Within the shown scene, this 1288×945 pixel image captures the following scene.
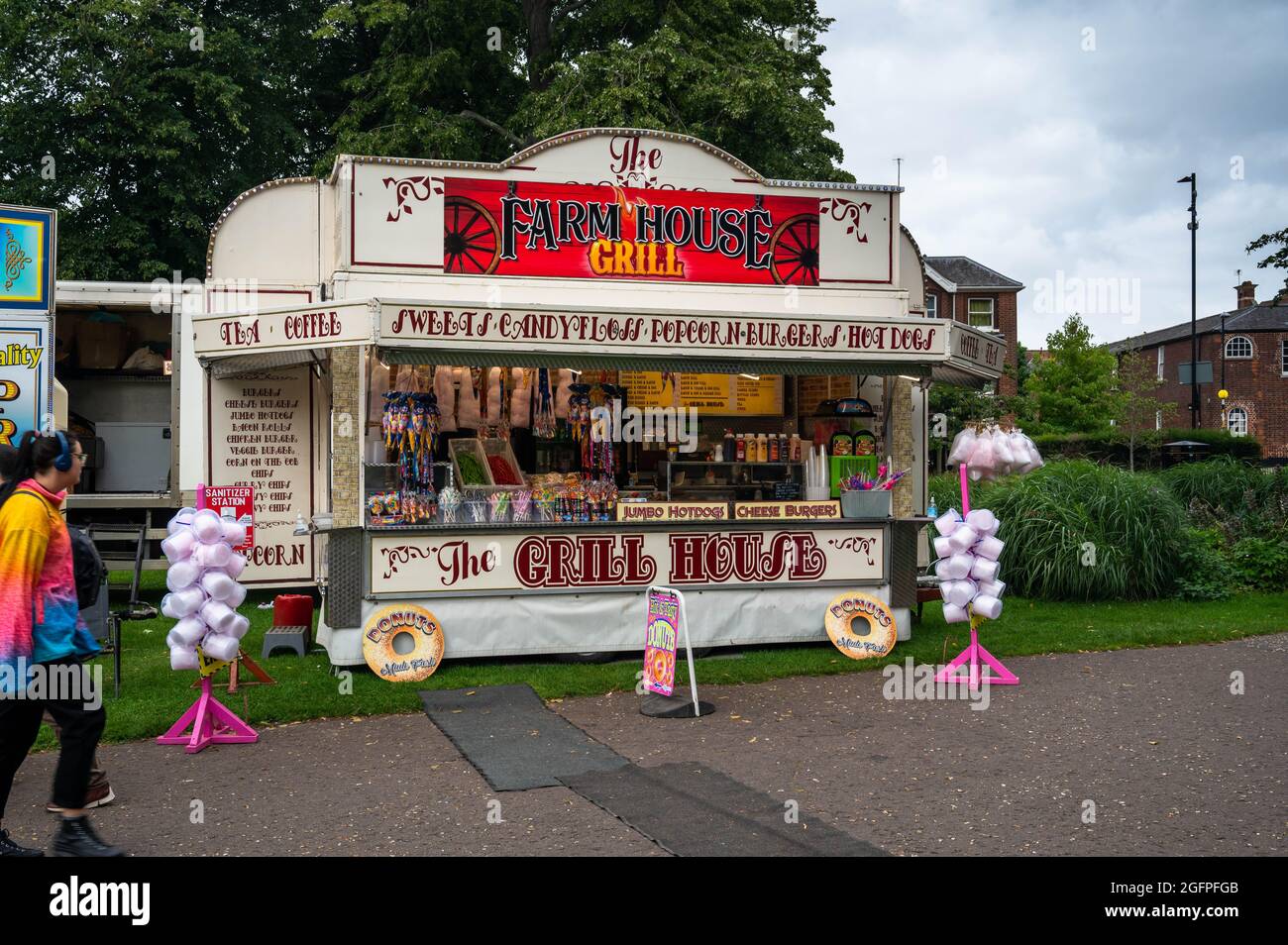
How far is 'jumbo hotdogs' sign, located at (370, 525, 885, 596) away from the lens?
10.1 m

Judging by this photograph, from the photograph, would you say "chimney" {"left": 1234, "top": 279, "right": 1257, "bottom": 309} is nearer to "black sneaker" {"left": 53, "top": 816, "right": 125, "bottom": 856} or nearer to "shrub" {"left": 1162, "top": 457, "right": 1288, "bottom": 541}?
"shrub" {"left": 1162, "top": 457, "right": 1288, "bottom": 541}

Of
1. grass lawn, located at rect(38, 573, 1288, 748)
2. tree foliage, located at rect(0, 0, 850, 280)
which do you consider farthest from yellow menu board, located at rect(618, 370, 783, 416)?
Result: tree foliage, located at rect(0, 0, 850, 280)

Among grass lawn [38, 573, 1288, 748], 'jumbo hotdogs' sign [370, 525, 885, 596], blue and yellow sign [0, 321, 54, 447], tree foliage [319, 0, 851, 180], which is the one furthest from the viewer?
tree foliage [319, 0, 851, 180]

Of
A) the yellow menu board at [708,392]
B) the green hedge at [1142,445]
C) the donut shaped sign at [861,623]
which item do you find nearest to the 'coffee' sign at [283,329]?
the yellow menu board at [708,392]

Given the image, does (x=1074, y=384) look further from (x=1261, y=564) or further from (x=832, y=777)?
(x=832, y=777)

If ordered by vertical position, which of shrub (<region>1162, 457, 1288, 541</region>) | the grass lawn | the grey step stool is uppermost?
shrub (<region>1162, 457, 1288, 541</region>)

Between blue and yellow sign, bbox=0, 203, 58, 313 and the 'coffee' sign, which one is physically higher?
blue and yellow sign, bbox=0, 203, 58, 313

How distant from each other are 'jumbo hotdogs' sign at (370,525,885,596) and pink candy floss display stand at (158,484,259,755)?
84.3 inches

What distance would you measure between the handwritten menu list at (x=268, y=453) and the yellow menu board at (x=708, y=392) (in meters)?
3.63

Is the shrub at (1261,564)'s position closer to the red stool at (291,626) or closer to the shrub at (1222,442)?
the red stool at (291,626)

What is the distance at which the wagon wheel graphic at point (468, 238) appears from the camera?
10766 mm

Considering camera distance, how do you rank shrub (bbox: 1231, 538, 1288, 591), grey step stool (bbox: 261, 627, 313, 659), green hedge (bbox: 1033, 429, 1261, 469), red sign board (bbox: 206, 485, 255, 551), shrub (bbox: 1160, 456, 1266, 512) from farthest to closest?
green hedge (bbox: 1033, 429, 1261, 469) < shrub (bbox: 1160, 456, 1266, 512) < shrub (bbox: 1231, 538, 1288, 591) < grey step stool (bbox: 261, 627, 313, 659) < red sign board (bbox: 206, 485, 255, 551)

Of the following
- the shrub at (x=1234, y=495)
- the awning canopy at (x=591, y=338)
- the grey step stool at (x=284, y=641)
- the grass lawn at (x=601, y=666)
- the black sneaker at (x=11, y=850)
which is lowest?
the black sneaker at (x=11, y=850)
